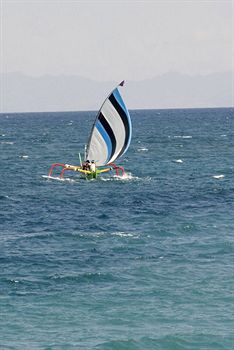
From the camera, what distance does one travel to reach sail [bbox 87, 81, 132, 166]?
269 feet

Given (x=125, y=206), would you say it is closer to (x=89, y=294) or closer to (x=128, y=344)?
(x=89, y=294)

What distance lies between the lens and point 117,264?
144 ft

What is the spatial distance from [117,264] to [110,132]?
4047 cm

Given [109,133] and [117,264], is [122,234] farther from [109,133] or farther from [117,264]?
[109,133]

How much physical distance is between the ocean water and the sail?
10.9ft

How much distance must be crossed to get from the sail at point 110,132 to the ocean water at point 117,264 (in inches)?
131

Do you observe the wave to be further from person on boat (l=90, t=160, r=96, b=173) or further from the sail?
the sail

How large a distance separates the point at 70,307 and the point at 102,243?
13.1 meters

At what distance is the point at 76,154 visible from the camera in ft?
390

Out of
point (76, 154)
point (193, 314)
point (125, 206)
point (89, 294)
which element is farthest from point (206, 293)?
point (76, 154)

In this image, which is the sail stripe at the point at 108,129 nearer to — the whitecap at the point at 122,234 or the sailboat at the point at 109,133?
the sailboat at the point at 109,133

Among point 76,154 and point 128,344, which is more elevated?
point 76,154

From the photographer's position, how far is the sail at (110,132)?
8188cm

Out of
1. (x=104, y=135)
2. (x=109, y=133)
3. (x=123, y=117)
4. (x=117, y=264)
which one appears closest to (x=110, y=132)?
(x=109, y=133)
